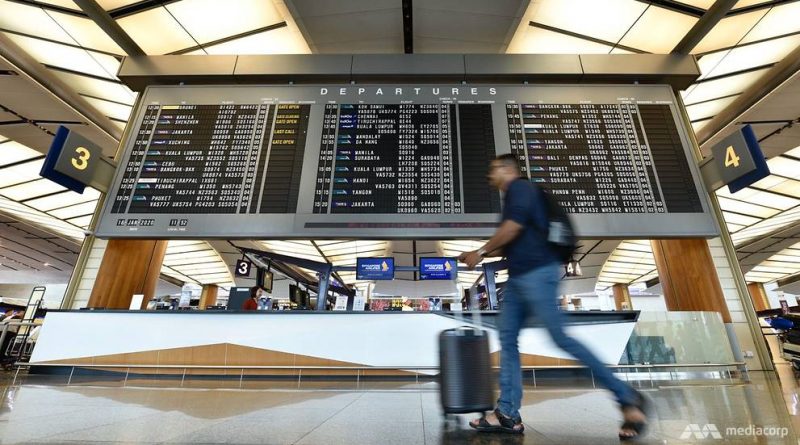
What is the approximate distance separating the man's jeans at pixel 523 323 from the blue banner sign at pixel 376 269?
5.90 m

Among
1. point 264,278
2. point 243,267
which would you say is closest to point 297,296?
point 264,278

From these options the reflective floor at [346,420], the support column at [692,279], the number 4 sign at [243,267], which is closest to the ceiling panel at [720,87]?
the support column at [692,279]

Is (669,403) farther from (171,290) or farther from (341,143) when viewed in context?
(171,290)

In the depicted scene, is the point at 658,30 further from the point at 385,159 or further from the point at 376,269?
the point at 376,269

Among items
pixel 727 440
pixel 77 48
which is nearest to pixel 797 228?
pixel 727 440

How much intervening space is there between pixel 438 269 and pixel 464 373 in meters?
6.52

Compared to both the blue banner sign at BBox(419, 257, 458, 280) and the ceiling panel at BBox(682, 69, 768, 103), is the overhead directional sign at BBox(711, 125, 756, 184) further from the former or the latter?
the blue banner sign at BBox(419, 257, 458, 280)

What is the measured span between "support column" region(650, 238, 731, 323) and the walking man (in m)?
5.14

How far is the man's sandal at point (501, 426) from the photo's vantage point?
5.61ft

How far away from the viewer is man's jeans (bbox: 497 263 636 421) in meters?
1.64

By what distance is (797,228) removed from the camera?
12.0 metres

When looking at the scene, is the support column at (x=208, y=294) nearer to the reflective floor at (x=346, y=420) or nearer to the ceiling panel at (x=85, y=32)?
the ceiling panel at (x=85, y=32)

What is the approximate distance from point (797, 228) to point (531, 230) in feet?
53.1

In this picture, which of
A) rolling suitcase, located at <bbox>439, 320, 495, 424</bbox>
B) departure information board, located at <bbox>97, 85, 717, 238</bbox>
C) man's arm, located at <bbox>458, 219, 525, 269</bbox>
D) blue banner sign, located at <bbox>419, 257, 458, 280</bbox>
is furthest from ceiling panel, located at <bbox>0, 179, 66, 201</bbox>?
man's arm, located at <bbox>458, 219, 525, 269</bbox>
